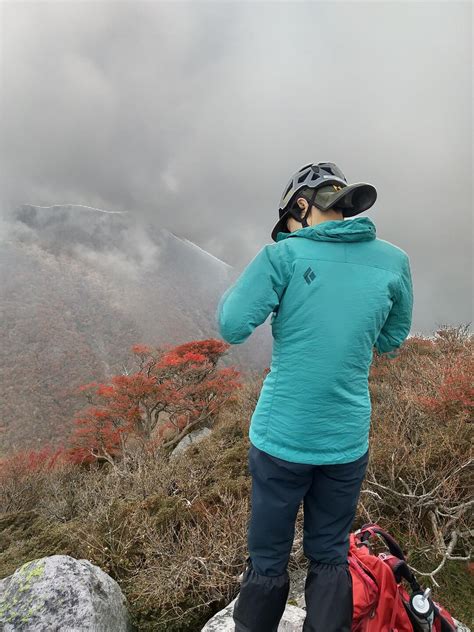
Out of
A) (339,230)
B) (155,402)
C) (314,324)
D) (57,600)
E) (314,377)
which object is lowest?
(155,402)

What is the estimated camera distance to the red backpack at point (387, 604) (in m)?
1.67

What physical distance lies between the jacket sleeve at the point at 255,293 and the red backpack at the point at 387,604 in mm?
1396

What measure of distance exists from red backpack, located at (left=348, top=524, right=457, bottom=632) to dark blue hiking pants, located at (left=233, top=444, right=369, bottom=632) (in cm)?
25

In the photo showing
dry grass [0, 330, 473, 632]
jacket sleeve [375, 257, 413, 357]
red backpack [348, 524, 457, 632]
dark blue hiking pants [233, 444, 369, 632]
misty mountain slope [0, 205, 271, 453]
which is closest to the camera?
dark blue hiking pants [233, 444, 369, 632]

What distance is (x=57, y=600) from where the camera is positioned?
209 cm

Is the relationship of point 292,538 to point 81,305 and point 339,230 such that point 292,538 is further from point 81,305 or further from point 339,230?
point 81,305

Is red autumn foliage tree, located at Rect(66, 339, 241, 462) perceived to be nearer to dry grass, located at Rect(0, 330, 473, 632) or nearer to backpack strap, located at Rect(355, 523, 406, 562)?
dry grass, located at Rect(0, 330, 473, 632)

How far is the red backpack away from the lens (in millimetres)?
1666

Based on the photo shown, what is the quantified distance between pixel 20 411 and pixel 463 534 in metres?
57.9

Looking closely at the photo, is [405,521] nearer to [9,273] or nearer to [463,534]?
[463,534]

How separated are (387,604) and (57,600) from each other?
6.06 feet

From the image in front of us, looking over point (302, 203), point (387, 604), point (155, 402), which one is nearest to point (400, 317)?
point (302, 203)

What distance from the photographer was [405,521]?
3238 mm

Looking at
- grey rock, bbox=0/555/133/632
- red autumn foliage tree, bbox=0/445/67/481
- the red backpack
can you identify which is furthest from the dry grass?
red autumn foliage tree, bbox=0/445/67/481
